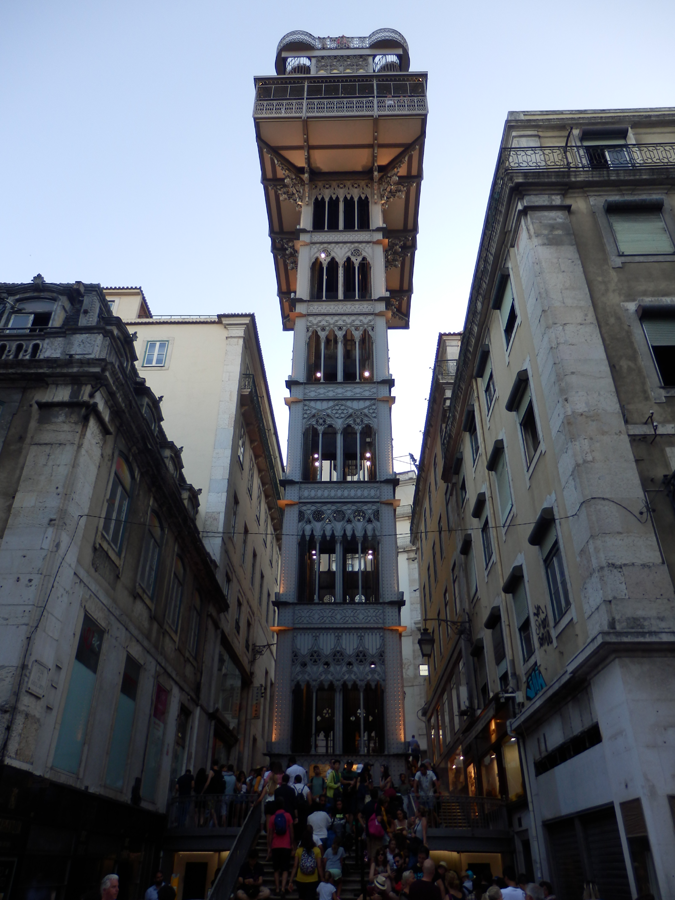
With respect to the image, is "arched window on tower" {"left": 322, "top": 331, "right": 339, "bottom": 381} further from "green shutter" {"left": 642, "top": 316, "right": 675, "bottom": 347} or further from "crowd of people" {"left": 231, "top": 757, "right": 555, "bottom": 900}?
"crowd of people" {"left": 231, "top": 757, "right": 555, "bottom": 900}

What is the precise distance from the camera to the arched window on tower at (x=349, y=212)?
42.9m

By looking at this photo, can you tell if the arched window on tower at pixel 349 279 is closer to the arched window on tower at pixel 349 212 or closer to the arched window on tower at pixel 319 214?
the arched window on tower at pixel 349 212

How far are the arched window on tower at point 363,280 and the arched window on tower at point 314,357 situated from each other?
164 inches

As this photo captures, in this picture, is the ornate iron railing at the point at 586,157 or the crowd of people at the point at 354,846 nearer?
the crowd of people at the point at 354,846

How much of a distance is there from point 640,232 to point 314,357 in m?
20.0

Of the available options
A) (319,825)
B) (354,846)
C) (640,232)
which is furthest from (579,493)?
(354,846)

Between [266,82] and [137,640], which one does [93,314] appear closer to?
[137,640]

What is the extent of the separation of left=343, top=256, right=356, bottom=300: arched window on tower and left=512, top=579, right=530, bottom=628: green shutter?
76.8 feet

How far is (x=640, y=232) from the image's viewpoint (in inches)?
700

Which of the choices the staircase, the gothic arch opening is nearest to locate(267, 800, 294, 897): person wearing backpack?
the staircase

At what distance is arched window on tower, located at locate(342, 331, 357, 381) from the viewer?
1387 inches

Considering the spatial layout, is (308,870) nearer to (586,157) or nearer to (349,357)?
(586,157)

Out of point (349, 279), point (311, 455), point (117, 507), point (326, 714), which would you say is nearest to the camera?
point (117, 507)

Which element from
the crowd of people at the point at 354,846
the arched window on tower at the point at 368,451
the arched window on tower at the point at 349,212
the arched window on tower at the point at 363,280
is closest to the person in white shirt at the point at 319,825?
the crowd of people at the point at 354,846
